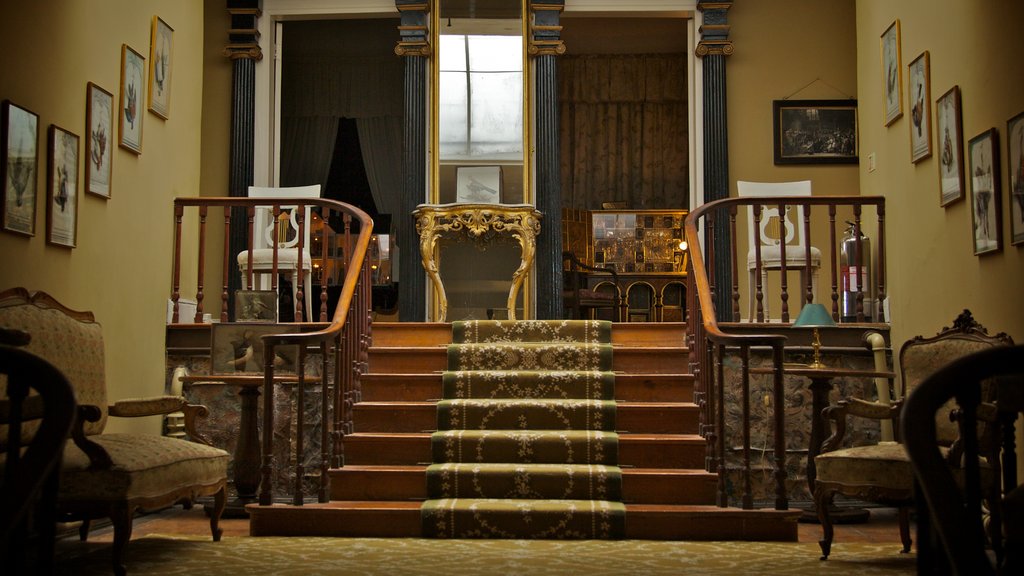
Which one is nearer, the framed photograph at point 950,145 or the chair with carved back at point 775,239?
the framed photograph at point 950,145

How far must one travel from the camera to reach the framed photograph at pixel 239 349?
6055 mm

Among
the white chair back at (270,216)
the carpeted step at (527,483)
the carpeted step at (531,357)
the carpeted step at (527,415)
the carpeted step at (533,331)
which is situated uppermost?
the white chair back at (270,216)

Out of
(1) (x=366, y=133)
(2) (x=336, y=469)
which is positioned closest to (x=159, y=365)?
(2) (x=336, y=469)

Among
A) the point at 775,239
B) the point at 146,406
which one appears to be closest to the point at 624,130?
the point at 775,239

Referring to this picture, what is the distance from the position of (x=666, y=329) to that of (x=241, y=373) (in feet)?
8.79

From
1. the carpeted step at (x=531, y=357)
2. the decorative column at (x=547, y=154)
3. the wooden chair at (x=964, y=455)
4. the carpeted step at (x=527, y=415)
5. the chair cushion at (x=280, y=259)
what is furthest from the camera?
the decorative column at (x=547, y=154)

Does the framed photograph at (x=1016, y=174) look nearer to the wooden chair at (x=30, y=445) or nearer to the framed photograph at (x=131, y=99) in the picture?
the wooden chair at (x=30, y=445)

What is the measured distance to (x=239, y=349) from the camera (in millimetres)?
6094

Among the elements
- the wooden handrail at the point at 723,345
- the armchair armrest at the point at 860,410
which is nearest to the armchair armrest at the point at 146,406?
the wooden handrail at the point at 723,345

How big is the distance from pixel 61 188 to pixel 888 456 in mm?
4043

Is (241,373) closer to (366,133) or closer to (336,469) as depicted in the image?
→ (336,469)

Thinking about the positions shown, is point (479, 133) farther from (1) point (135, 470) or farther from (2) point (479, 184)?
(1) point (135, 470)

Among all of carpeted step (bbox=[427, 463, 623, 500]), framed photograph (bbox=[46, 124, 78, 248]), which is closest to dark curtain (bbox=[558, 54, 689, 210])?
carpeted step (bbox=[427, 463, 623, 500])

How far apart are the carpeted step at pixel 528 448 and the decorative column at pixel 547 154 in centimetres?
323
